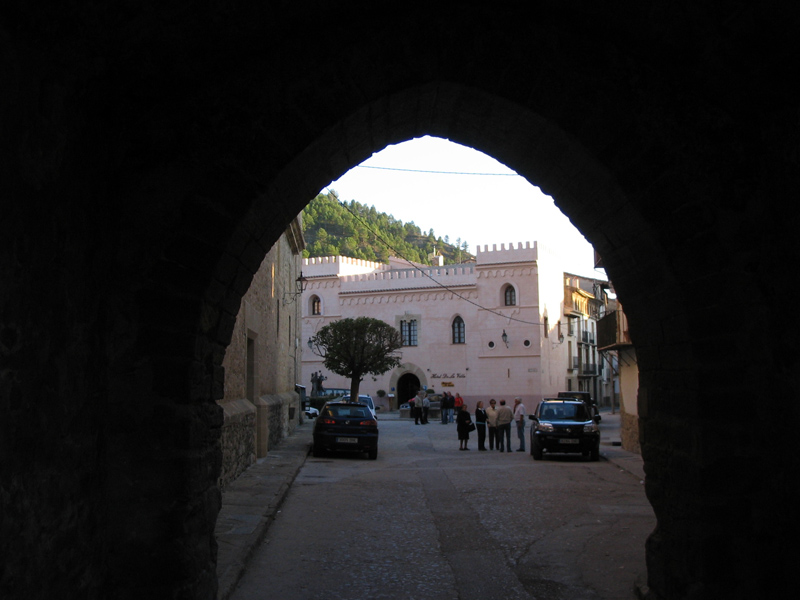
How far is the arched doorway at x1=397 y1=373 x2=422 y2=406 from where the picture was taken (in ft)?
147

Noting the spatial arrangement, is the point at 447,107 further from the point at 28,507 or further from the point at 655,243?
the point at 28,507

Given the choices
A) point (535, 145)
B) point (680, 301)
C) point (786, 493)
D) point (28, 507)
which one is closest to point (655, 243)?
point (680, 301)

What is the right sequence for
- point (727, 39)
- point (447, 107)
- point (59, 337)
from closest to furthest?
point (59, 337), point (727, 39), point (447, 107)

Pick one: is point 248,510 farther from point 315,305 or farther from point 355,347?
point 315,305

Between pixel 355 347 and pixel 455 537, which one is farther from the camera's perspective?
pixel 355 347

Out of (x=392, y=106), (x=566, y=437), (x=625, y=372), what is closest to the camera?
(x=392, y=106)

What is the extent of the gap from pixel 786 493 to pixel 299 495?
7467 millimetres

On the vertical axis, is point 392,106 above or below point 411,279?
below

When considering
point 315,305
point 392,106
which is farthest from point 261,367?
point 315,305

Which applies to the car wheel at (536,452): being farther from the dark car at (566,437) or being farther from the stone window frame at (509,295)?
the stone window frame at (509,295)

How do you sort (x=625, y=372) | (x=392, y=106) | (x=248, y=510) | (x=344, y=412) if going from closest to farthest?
(x=392, y=106)
(x=248, y=510)
(x=344, y=412)
(x=625, y=372)

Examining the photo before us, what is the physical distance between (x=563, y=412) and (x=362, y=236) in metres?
99.9

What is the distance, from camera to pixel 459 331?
4378cm

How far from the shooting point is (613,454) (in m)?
17.1
